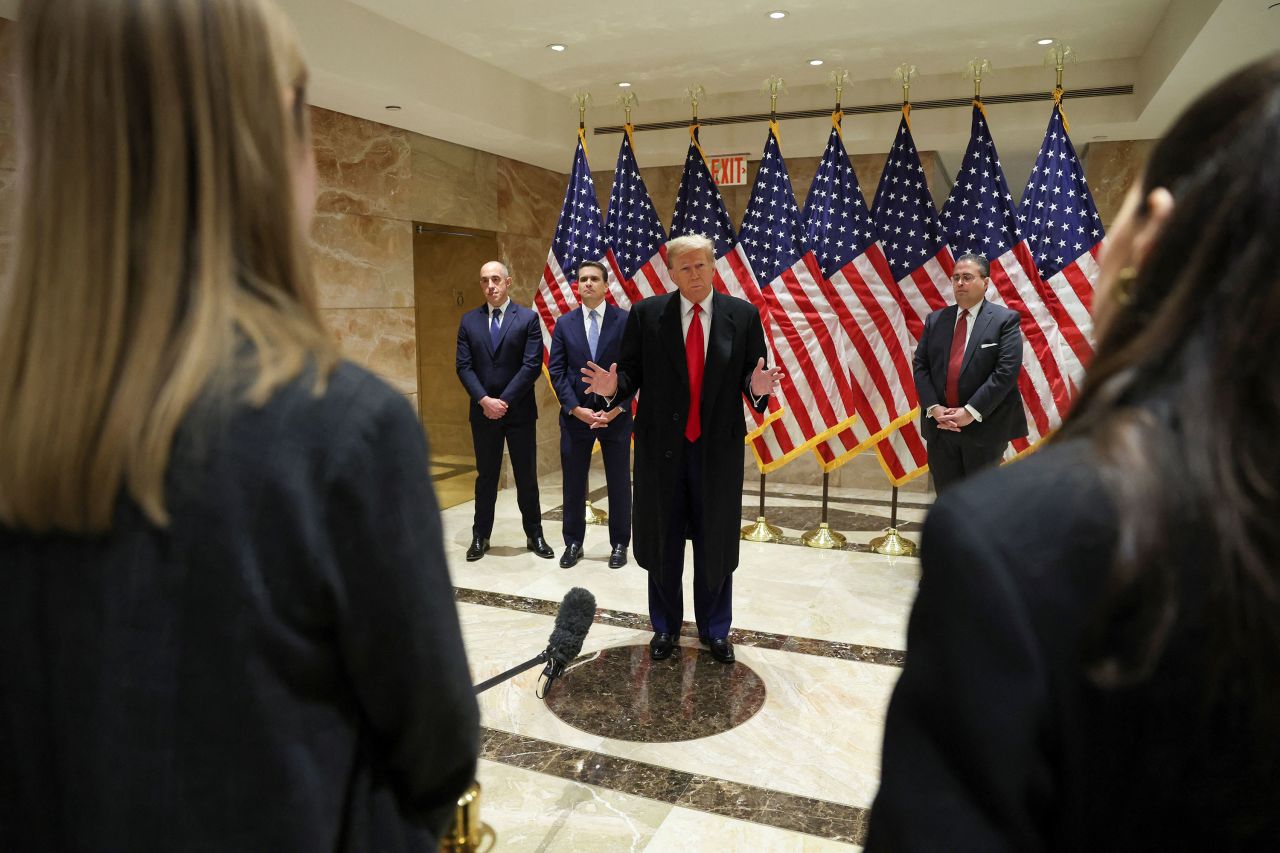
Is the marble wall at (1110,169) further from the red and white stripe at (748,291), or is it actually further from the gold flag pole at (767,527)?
the red and white stripe at (748,291)

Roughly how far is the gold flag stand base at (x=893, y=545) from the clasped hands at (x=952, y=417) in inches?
38.8

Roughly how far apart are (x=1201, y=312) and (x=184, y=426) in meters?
0.72

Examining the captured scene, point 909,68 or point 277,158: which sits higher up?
point 909,68

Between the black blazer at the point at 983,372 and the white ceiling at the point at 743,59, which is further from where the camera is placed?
the white ceiling at the point at 743,59

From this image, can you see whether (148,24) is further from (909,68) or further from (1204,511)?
(909,68)

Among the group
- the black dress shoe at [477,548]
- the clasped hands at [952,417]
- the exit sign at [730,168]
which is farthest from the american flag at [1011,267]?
the black dress shoe at [477,548]

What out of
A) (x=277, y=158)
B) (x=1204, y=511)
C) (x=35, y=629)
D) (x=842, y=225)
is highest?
(x=842, y=225)

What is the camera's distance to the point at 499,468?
5.34 metres

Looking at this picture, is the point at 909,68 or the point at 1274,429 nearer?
the point at 1274,429

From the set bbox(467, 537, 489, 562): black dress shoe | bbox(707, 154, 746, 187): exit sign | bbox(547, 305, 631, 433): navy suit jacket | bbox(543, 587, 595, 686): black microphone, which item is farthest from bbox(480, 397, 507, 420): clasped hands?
bbox(543, 587, 595, 686): black microphone

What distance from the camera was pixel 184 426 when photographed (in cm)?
68

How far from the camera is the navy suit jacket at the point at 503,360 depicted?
17.5 feet

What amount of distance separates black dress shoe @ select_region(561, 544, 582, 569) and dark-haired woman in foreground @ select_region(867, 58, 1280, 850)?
4.56m

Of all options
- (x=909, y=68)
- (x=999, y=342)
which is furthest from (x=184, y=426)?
(x=909, y=68)
